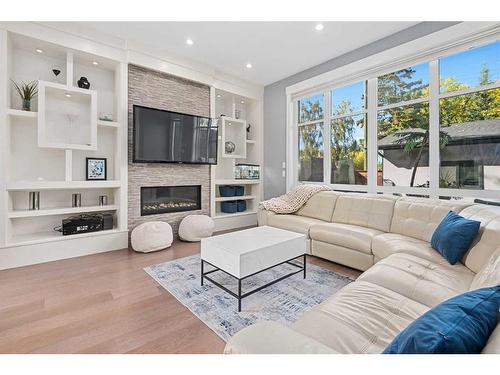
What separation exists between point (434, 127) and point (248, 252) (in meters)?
2.75

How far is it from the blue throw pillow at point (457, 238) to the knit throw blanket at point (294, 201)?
189 cm

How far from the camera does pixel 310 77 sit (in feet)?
13.8

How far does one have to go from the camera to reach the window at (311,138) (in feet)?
14.2

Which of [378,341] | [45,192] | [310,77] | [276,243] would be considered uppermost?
[310,77]

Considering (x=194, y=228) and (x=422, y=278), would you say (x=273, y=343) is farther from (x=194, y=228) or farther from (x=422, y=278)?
(x=194, y=228)

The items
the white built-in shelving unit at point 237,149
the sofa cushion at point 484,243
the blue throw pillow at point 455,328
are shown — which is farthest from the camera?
the white built-in shelving unit at point 237,149

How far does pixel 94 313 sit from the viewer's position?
1.83 meters

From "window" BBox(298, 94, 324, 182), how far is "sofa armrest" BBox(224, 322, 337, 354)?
373 centimetres

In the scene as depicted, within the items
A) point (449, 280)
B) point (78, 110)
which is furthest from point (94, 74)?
point (449, 280)

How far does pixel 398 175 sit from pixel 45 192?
469cm

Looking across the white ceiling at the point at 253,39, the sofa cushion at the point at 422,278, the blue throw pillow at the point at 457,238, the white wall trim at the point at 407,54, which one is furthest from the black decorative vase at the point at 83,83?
the blue throw pillow at the point at 457,238

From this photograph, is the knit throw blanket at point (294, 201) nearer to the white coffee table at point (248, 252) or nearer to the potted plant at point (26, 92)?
the white coffee table at point (248, 252)

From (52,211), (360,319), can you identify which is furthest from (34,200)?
(360,319)
